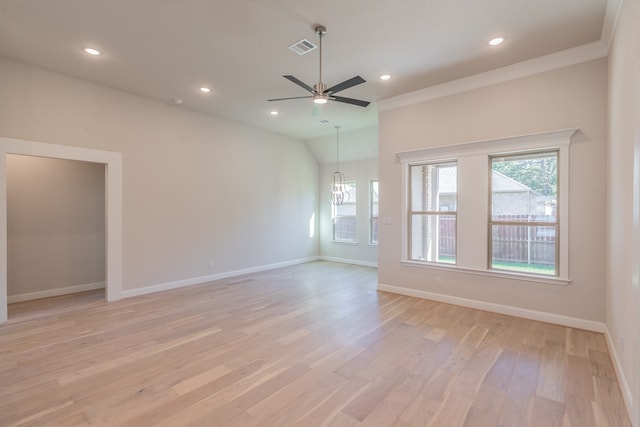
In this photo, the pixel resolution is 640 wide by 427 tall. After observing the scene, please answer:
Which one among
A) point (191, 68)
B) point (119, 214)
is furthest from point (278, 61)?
point (119, 214)

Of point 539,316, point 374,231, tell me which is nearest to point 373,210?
point 374,231

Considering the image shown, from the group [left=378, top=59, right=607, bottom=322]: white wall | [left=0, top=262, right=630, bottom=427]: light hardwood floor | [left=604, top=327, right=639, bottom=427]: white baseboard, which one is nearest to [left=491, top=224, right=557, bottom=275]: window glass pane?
[left=378, top=59, right=607, bottom=322]: white wall

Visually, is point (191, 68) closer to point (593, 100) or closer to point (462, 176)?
point (462, 176)

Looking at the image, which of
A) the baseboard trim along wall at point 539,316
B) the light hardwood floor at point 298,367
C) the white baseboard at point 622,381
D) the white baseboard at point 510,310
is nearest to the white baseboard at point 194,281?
the light hardwood floor at point 298,367

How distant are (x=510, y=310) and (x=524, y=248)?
2.81 ft

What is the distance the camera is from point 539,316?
376 centimetres

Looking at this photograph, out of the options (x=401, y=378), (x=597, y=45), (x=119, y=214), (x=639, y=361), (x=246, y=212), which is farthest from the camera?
(x=246, y=212)

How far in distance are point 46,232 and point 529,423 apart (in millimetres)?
6749

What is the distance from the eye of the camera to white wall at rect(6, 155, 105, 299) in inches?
182

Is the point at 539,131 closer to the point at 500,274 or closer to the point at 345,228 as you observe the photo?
the point at 500,274

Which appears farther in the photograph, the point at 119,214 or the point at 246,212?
the point at 246,212

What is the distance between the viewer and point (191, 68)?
400 cm

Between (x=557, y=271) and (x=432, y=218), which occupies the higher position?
(x=432, y=218)

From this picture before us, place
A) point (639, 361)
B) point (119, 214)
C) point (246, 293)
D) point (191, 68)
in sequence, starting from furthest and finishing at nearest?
point (246, 293) → point (119, 214) → point (191, 68) → point (639, 361)
